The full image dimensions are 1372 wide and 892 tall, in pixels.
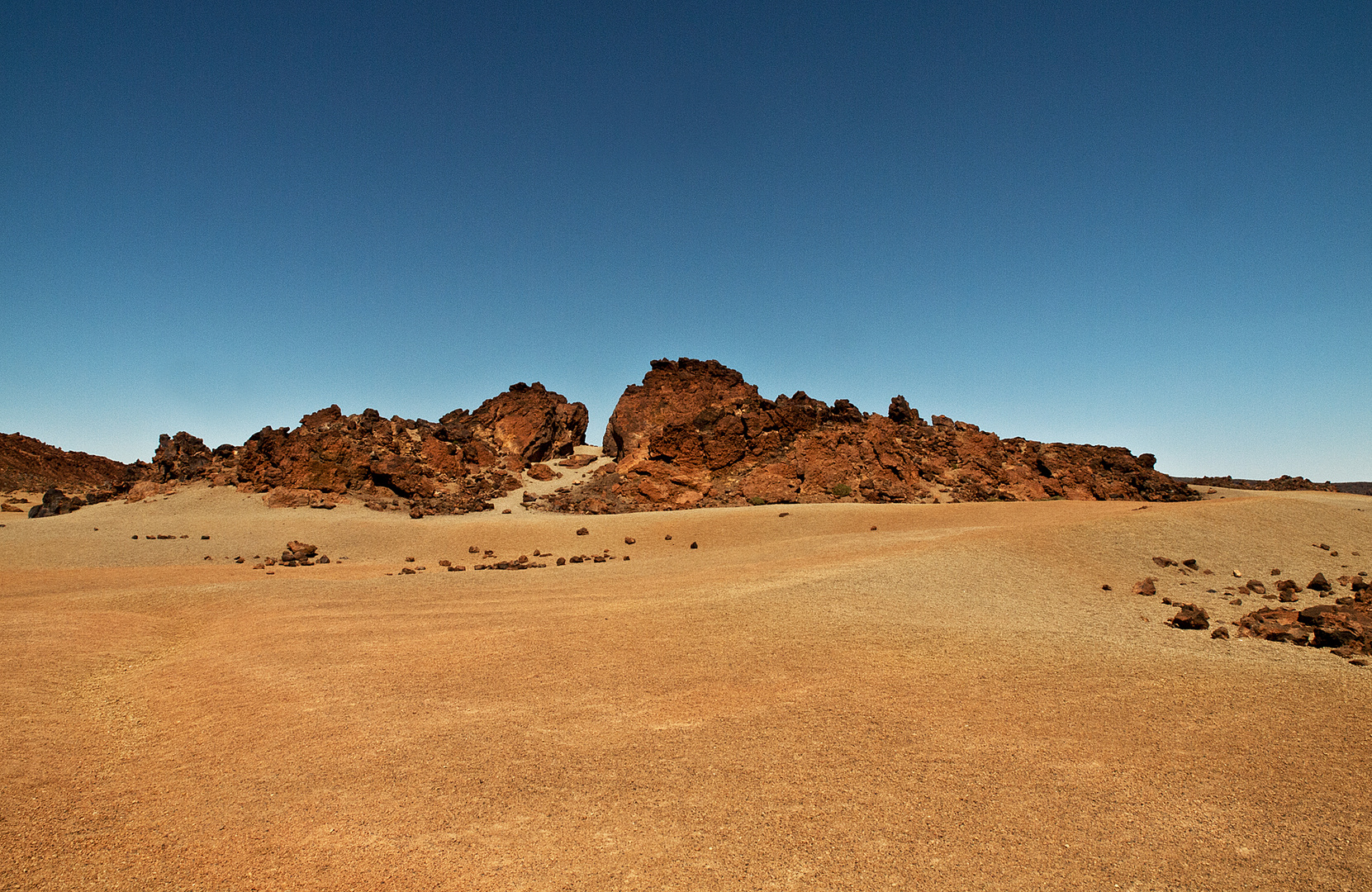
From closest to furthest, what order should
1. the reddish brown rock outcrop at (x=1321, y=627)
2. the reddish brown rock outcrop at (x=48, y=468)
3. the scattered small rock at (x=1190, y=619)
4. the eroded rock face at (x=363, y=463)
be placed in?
the reddish brown rock outcrop at (x=1321, y=627)
the scattered small rock at (x=1190, y=619)
the eroded rock face at (x=363, y=463)
the reddish brown rock outcrop at (x=48, y=468)

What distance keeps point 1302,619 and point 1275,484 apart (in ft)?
117

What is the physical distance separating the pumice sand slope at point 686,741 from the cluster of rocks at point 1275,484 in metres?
31.3

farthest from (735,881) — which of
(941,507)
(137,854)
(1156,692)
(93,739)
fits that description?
(941,507)

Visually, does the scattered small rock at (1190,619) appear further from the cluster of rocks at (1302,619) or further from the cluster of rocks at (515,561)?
the cluster of rocks at (515,561)

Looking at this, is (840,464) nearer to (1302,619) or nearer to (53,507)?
(1302,619)

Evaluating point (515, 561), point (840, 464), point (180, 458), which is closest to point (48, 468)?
point (180, 458)

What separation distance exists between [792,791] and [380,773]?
7.60 feet

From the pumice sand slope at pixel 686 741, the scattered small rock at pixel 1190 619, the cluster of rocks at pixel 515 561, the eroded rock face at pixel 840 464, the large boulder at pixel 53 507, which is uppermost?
the eroded rock face at pixel 840 464

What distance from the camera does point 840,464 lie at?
83.2 feet

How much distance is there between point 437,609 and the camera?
29.1 ft

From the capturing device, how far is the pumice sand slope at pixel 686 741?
285 cm

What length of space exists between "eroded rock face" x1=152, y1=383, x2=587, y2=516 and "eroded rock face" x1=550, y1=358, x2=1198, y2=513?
485cm

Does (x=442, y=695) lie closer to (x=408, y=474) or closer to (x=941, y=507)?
(x=941, y=507)

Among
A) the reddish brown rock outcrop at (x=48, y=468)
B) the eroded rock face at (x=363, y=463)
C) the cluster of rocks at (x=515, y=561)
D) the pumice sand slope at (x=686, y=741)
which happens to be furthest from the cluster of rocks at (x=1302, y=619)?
the reddish brown rock outcrop at (x=48, y=468)
